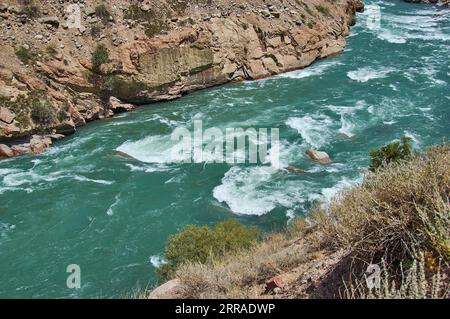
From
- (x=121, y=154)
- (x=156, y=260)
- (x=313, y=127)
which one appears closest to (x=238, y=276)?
(x=156, y=260)

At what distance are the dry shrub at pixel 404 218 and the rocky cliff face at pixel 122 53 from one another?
958 inches

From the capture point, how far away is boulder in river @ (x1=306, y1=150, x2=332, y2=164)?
80.5 feet

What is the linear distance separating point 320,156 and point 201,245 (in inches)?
449

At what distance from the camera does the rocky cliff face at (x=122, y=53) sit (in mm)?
29750

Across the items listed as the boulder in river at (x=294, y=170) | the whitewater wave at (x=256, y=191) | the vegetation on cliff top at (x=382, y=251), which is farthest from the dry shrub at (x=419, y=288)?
the boulder in river at (x=294, y=170)

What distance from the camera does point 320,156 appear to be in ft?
81.3

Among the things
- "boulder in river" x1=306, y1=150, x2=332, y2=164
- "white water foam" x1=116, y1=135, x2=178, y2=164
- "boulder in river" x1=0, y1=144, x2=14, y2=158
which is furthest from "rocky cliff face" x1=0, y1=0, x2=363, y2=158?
"boulder in river" x1=306, y1=150, x2=332, y2=164

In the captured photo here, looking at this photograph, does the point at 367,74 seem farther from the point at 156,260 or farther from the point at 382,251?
the point at 382,251

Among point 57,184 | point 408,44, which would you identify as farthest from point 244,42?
point 57,184

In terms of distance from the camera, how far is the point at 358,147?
85.3 feet

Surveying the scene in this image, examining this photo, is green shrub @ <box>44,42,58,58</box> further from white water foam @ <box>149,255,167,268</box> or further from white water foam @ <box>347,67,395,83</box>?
white water foam @ <box>347,67,395,83</box>

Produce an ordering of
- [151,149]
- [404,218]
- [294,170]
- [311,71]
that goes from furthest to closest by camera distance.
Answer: [311,71]
[151,149]
[294,170]
[404,218]

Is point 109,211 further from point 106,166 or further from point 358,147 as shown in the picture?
point 358,147

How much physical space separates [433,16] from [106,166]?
4528 cm
